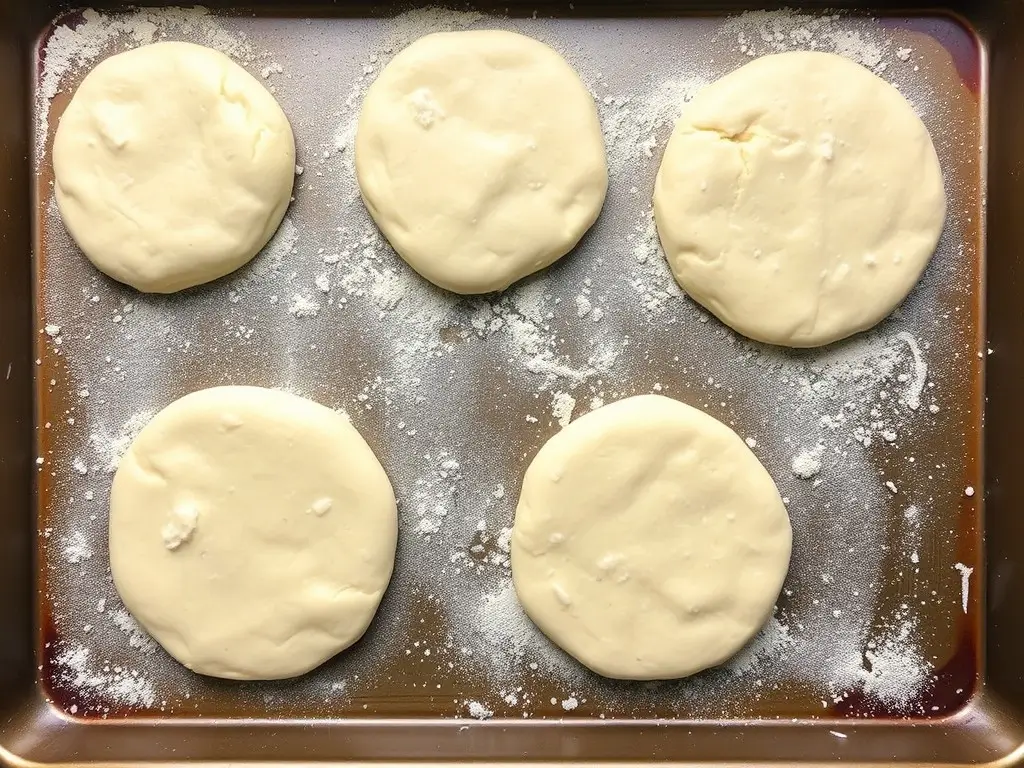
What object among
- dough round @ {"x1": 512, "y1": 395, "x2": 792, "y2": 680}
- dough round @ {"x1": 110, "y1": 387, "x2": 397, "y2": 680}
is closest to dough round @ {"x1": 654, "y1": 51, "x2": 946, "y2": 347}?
dough round @ {"x1": 512, "y1": 395, "x2": 792, "y2": 680}

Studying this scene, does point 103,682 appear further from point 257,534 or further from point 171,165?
point 171,165

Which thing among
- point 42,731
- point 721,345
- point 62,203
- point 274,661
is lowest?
point 42,731

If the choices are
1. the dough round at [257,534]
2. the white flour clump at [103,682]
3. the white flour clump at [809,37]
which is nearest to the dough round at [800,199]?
the white flour clump at [809,37]

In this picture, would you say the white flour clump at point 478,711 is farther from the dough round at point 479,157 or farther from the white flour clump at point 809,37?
the white flour clump at point 809,37

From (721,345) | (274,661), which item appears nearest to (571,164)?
(721,345)

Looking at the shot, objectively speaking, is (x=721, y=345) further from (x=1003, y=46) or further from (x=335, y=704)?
(x=335, y=704)

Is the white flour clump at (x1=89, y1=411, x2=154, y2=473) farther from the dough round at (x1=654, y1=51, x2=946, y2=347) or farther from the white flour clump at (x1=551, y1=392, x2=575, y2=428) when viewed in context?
the dough round at (x1=654, y1=51, x2=946, y2=347)
